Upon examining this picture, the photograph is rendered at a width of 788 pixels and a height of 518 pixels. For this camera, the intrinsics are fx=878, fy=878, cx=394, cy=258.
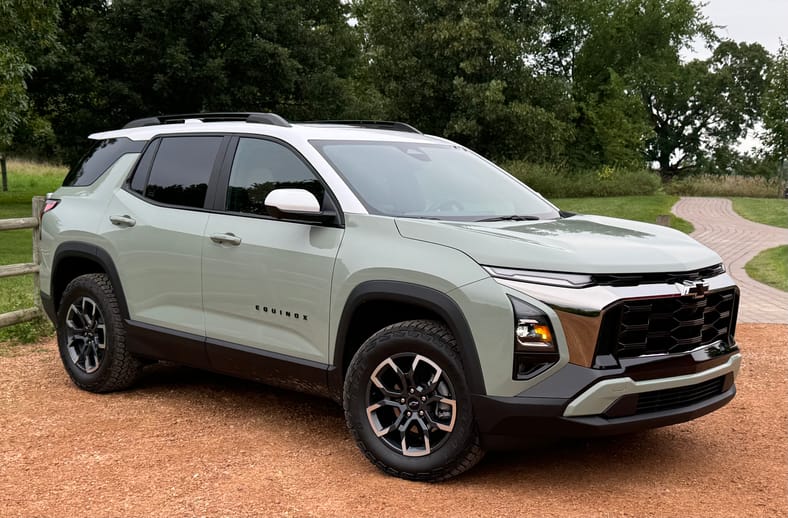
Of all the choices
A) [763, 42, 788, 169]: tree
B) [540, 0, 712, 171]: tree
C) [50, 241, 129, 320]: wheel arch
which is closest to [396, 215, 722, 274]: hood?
[50, 241, 129, 320]: wheel arch

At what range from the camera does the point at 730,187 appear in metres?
39.2

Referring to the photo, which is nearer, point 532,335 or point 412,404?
point 532,335

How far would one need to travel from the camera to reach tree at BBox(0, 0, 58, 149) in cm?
1855

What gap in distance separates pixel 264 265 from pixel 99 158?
225 cm

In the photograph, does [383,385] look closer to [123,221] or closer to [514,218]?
[514,218]

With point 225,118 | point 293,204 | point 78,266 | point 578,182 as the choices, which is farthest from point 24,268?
point 578,182

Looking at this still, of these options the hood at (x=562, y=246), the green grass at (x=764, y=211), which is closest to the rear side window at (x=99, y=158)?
the hood at (x=562, y=246)

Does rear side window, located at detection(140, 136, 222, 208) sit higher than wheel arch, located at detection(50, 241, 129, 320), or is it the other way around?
rear side window, located at detection(140, 136, 222, 208)

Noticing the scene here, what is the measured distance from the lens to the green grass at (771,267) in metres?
13.1

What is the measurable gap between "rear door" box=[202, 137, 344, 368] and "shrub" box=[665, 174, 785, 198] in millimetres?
36676

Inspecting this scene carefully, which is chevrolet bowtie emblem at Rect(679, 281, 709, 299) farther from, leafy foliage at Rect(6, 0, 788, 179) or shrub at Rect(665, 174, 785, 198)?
shrub at Rect(665, 174, 785, 198)

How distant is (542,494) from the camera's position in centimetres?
436

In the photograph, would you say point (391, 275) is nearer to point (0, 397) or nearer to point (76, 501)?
point (76, 501)

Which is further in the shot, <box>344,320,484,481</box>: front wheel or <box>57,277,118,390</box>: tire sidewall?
<box>57,277,118,390</box>: tire sidewall
